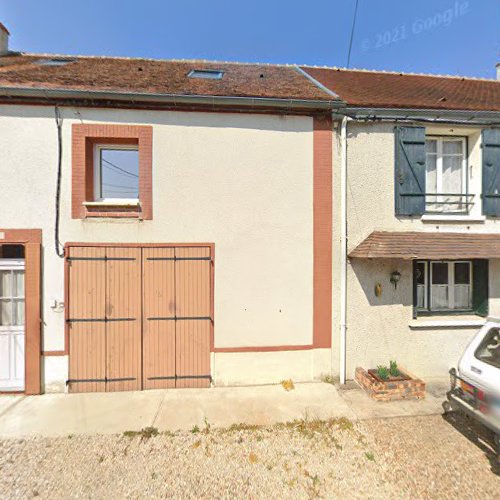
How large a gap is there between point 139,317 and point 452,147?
6806mm

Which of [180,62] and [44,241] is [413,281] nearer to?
[44,241]

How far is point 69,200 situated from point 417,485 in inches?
238

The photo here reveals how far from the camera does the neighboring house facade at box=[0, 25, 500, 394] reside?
4.43 m

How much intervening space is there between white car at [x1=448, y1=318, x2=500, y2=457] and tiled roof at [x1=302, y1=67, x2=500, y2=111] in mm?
4056

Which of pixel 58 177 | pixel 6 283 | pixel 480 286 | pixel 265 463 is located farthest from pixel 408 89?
pixel 6 283

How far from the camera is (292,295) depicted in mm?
4746

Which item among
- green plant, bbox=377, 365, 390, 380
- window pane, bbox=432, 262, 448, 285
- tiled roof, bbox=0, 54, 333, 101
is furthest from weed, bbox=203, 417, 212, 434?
tiled roof, bbox=0, 54, 333, 101

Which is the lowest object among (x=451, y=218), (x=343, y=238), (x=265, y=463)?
(x=265, y=463)

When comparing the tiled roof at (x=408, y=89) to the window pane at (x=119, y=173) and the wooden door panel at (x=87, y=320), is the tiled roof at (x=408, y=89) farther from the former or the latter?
the wooden door panel at (x=87, y=320)

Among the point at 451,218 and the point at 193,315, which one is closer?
the point at 193,315

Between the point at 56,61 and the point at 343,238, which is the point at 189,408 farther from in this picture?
the point at 56,61

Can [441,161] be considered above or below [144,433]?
above

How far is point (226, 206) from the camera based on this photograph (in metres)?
4.65

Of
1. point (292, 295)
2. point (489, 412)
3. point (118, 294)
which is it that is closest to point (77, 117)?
point (118, 294)
